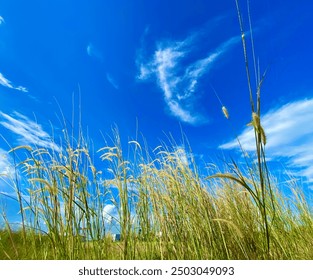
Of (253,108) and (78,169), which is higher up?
(78,169)

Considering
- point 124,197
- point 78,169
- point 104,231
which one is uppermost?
point 78,169

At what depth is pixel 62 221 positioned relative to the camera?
8.61 ft
